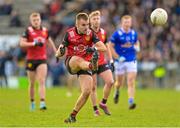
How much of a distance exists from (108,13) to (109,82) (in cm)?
2143

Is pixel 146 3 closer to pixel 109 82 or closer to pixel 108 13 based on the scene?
pixel 108 13

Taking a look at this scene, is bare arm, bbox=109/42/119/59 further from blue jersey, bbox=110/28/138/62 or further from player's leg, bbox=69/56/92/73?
player's leg, bbox=69/56/92/73

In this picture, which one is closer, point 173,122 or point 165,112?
point 173,122

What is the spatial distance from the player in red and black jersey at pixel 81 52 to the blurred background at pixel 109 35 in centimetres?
2086

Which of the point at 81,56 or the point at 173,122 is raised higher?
the point at 81,56

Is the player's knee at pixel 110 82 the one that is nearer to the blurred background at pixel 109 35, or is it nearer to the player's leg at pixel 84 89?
the player's leg at pixel 84 89

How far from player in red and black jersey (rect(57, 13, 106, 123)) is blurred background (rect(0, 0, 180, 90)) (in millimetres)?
20856

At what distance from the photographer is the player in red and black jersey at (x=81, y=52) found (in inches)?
625

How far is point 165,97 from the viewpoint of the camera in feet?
98.0

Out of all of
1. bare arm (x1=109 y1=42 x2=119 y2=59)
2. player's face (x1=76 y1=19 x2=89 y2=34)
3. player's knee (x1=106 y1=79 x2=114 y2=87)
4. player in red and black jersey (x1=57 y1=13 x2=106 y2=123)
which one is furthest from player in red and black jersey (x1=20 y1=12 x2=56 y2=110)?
player's face (x1=76 y1=19 x2=89 y2=34)

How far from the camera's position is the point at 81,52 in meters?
16.3

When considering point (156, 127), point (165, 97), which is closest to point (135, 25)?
point (165, 97)

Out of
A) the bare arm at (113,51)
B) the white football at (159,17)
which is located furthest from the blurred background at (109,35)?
the white football at (159,17)

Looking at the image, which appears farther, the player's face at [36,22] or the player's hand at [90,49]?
the player's face at [36,22]
